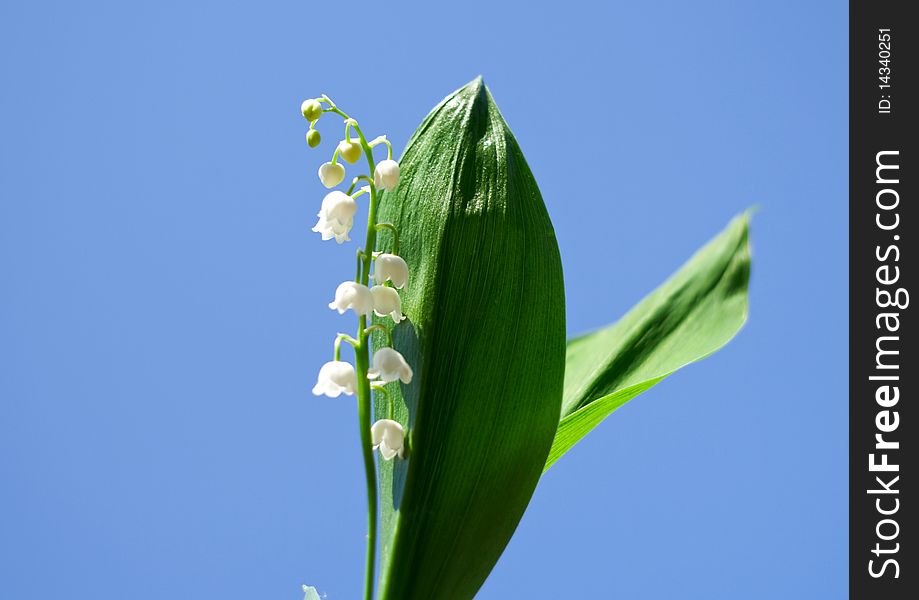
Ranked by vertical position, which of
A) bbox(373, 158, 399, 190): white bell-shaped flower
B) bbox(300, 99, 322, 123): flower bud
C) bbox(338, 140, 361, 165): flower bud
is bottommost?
bbox(373, 158, 399, 190): white bell-shaped flower

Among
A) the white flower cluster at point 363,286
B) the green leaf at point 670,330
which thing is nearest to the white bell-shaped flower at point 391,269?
the white flower cluster at point 363,286

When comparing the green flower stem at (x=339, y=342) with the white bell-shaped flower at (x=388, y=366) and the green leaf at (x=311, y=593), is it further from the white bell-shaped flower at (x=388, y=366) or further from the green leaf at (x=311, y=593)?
the green leaf at (x=311, y=593)

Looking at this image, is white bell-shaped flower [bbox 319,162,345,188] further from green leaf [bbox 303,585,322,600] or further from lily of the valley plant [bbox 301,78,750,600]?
green leaf [bbox 303,585,322,600]

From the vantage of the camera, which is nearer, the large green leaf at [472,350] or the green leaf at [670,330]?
the large green leaf at [472,350]

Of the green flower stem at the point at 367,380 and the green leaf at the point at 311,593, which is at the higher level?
the green flower stem at the point at 367,380

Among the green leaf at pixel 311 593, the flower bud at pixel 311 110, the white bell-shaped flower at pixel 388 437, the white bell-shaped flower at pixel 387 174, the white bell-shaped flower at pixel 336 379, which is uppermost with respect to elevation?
the flower bud at pixel 311 110

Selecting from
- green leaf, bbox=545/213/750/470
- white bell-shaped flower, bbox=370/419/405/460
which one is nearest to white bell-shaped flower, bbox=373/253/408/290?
white bell-shaped flower, bbox=370/419/405/460

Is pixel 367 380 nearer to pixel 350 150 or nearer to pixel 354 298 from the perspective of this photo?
pixel 354 298
